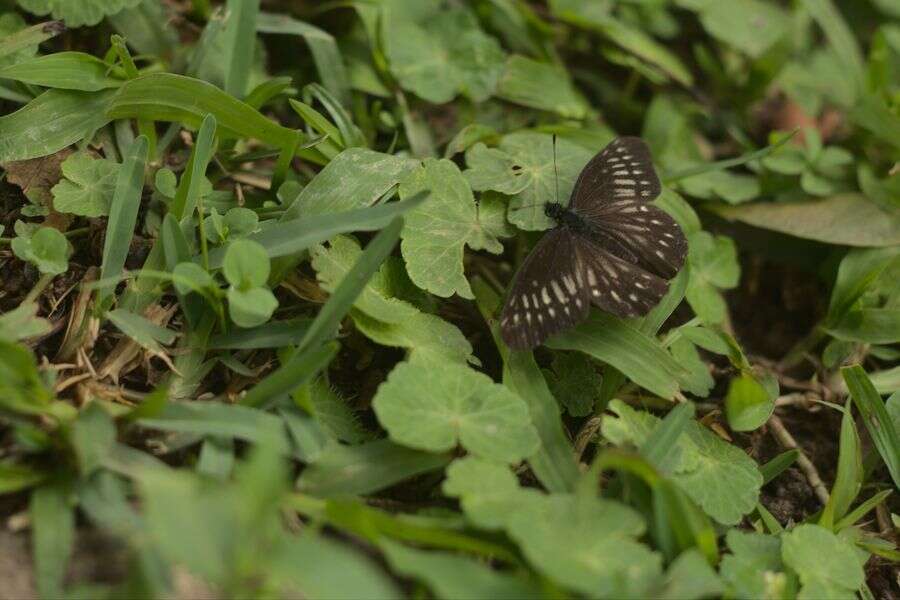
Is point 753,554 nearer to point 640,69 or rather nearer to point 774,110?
point 640,69

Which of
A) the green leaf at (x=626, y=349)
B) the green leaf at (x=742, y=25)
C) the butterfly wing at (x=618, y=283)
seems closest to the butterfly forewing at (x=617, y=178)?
the butterfly wing at (x=618, y=283)

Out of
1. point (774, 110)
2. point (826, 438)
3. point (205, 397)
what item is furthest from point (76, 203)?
point (774, 110)

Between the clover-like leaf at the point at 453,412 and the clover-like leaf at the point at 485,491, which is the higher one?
the clover-like leaf at the point at 453,412

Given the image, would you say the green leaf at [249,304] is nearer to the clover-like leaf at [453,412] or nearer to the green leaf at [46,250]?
the clover-like leaf at [453,412]

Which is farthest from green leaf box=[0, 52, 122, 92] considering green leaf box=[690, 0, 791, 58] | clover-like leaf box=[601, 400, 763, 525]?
green leaf box=[690, 0, 791, 58]

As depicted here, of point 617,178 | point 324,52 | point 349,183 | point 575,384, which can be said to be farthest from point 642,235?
point 324,52

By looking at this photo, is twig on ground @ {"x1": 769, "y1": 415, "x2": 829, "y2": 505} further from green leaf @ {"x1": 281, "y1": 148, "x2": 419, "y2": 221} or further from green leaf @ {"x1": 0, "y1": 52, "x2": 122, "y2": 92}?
green leaf @ {"x1": 0, "y1": 52, "x2": 122, "y2": 92}

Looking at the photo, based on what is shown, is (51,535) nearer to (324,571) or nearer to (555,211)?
(324,571)
